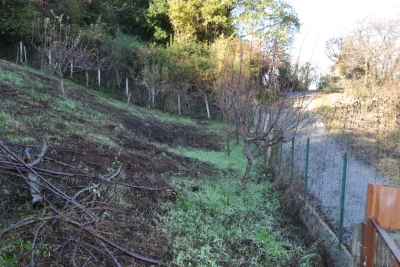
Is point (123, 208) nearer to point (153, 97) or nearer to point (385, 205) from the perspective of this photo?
point (385, 205)

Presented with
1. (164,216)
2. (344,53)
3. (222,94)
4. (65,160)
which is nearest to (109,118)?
(222,94)

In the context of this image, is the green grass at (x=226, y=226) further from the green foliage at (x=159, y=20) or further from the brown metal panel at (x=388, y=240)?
the green foliage at (x=159, y=20)

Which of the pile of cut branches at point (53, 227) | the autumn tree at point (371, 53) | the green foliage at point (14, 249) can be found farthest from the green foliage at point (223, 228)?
the autumn tree at point (371, 53)

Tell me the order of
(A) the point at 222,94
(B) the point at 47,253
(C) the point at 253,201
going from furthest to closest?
(A) the point at 222,94
(C) the point at 253,201
(B) the point at 47,253

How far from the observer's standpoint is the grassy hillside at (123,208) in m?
2.99

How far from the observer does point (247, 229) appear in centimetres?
444

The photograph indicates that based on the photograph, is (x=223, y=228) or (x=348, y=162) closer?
(x=223, y=228)

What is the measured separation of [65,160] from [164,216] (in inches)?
66.8

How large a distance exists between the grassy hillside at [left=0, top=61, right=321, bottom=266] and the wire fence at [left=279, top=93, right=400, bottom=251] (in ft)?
2.06

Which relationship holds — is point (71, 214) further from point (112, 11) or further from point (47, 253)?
point (112, 11)

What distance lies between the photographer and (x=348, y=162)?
25.7 feet

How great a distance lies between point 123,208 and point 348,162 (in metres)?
5.88

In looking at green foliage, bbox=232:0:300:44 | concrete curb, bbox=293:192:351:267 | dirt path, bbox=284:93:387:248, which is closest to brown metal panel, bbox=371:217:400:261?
concrete curb, bbox=293:192:351:267

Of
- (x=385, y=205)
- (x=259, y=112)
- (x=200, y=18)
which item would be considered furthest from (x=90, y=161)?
(x=200, y=18)
